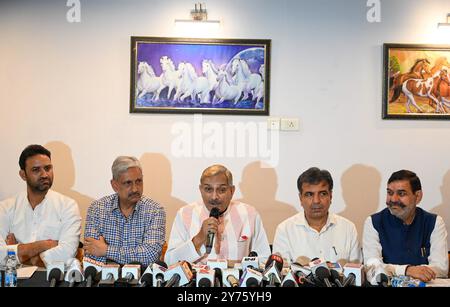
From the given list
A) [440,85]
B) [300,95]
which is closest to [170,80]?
[300,95]

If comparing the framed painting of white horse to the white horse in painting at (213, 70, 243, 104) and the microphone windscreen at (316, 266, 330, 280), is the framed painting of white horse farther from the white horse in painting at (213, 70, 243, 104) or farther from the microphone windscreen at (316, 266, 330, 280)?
the microphone windscreen at (316, 266, 330, 280)

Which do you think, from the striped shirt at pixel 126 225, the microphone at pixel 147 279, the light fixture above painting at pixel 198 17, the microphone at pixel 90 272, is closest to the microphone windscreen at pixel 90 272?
the microphone at pixel 90 272

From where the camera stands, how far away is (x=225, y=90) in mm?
4715

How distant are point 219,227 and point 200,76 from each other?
1.49 m

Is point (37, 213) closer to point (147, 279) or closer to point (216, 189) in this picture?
point (216, 189)

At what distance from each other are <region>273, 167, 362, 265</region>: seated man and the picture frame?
4.82ft

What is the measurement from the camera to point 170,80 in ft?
15.4

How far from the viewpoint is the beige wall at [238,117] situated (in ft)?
15.4

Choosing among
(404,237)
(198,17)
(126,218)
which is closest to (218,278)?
(126,218)

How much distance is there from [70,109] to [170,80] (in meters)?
0.79

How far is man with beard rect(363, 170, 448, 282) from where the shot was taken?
358 cm

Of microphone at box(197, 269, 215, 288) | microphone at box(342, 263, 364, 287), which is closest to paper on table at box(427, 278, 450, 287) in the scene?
microphone at box(342, 263, 364, 287)

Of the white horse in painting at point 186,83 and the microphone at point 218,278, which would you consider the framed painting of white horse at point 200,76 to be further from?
the microphone at point 218,278
